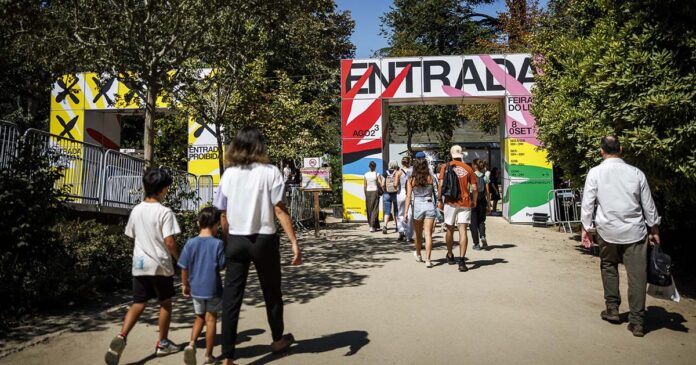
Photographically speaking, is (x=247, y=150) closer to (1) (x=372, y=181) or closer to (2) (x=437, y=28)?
(1) (x=372, y=181)

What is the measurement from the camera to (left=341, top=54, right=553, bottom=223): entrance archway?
18.3 metres

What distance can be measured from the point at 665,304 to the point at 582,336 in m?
2.17

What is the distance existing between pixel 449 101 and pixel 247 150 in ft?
52.0

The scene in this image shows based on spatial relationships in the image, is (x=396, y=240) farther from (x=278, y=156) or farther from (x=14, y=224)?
(x=278, y=156)

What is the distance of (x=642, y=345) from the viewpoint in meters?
4.95

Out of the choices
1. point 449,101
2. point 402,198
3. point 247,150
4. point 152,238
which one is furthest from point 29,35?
point 449,101

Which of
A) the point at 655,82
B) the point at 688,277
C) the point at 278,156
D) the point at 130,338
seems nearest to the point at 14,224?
the point at 130,338

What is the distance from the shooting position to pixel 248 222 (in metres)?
4.29

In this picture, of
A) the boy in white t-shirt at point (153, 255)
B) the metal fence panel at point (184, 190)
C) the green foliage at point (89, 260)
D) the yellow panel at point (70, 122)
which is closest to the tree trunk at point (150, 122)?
the metal fence panel at point (184, 190)

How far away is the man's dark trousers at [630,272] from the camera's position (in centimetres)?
531

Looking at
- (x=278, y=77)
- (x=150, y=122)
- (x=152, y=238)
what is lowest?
(x=152, y=238)

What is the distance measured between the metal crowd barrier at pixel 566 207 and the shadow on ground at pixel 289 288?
5.44 meters

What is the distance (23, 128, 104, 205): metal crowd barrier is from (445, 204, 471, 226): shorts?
615 cm

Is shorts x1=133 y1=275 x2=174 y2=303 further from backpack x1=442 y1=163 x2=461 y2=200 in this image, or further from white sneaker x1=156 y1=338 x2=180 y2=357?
backpack x1=442 y1=163 x2=461 y2=200
